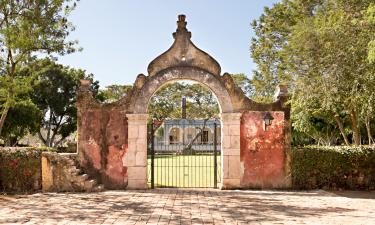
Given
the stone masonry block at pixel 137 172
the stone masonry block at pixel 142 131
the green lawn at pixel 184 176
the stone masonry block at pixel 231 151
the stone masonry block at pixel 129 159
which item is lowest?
the green lawn at pixel 184 176

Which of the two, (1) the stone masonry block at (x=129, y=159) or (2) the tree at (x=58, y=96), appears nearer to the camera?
(1) the stone masonry block at (x=129, y=159)

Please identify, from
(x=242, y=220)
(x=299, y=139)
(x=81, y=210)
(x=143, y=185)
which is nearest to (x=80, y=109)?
(x=143, y=185)

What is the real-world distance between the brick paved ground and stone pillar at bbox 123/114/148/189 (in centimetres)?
73

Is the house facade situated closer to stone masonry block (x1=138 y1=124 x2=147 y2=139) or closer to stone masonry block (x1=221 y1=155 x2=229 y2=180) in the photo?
stone masonry block (x1=138 y1=124 x2=147 y2=139)

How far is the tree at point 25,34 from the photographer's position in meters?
12.1

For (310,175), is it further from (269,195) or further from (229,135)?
(229,135)

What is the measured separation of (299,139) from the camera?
1549 inches

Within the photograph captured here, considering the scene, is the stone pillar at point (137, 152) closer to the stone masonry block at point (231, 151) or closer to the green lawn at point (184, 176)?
the green lawn at point (184, 176)

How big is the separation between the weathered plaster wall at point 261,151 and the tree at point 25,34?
6759 mm

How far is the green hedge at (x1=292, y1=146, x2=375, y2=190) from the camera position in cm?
1292

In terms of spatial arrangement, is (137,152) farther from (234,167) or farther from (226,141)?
(234,167)

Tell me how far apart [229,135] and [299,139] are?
28122 millimetres

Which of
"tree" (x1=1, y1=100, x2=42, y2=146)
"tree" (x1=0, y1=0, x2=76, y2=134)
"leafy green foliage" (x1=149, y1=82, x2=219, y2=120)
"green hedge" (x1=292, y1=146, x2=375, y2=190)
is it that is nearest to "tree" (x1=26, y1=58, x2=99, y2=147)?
"tree" (x1=1, y1=100, x2=42, y2=146)

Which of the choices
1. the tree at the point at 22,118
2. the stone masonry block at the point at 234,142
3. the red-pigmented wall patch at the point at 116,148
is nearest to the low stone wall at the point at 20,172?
the red-pigmented wall patch at the point at 116,148
